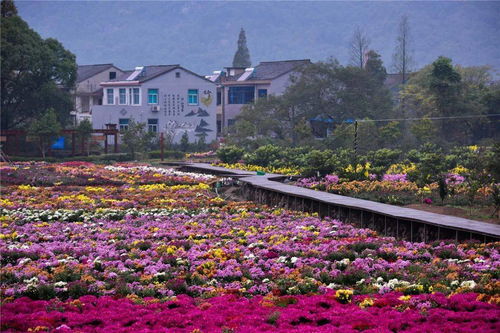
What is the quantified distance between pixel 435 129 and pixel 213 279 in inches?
1445

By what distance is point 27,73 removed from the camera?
5853cm

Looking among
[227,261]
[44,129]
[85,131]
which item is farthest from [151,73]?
[227,261]

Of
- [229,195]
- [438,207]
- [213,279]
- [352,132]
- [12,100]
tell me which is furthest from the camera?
[12,100]

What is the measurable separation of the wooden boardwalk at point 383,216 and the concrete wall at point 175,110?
46.5 meters

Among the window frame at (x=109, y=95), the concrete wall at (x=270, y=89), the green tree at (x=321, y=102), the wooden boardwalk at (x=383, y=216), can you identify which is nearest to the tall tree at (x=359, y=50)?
the concrete wall at (x=270, y=89)

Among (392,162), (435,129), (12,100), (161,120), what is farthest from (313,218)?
(161,120)

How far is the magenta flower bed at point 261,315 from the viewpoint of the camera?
28.6 ft

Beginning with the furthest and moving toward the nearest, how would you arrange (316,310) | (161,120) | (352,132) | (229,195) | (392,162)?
(161,120) → (352,132) → (392,162) → (229,195) → (316,310)

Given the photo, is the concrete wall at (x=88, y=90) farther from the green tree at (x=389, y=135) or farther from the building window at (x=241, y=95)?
the green tree at (x=389, y=135)

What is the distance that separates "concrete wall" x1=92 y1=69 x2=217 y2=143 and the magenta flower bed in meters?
60.9

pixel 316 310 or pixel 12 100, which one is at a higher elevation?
pixel 12 100

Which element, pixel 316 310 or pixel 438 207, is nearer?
pixel 316 310

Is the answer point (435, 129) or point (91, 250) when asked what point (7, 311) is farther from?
point (435, 129)

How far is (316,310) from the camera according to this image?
955 cm
